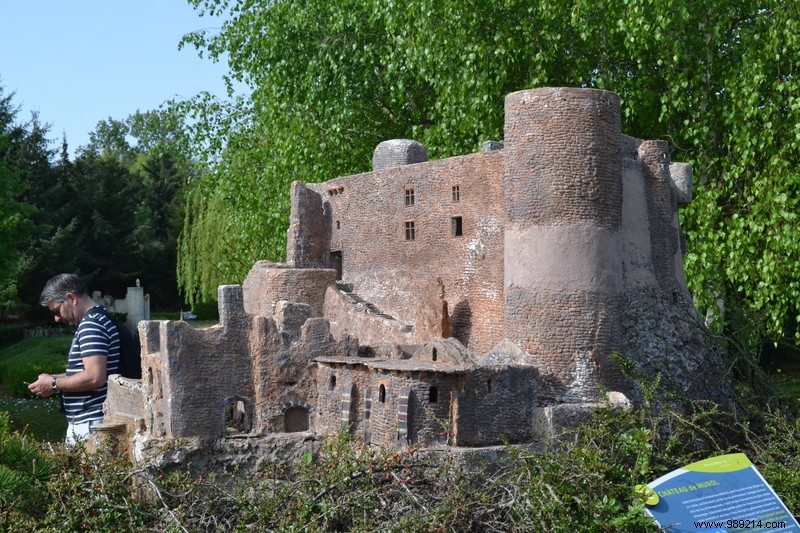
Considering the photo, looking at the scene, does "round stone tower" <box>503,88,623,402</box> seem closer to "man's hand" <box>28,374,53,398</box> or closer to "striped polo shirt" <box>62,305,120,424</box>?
"striped polo shirt" <box>62,305,120,424</box>

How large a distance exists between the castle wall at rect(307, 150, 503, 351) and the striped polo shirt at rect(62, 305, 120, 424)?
8.85 m

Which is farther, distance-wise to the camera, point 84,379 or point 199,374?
point 199,374

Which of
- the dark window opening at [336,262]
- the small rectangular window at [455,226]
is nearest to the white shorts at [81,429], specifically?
the small rectangular window at [455,226]

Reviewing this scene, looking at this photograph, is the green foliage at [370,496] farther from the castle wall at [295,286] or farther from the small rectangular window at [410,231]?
the castle wall at [295,286]

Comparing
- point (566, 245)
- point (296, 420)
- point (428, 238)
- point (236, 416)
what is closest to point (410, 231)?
point (428, 238)

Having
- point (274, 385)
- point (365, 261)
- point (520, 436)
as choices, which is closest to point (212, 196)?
point (365, 261)

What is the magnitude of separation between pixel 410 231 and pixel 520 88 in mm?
8528

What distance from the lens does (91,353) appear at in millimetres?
13078

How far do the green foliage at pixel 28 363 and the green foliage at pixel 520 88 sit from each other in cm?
668

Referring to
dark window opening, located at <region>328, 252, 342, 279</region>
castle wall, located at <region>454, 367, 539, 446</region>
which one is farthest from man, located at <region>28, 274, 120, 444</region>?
dark window opening, located at <region>328, 252, 342, 279</region>

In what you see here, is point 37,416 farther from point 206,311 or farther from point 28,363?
point 206,311

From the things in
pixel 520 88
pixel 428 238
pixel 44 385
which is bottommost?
pixel 44 385

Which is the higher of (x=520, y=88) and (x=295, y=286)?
(x=520, y=88)

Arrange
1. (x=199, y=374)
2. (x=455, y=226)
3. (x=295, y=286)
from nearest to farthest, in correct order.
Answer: (x=199, y=374), (x=455, y=226), (x=295, y=286)
